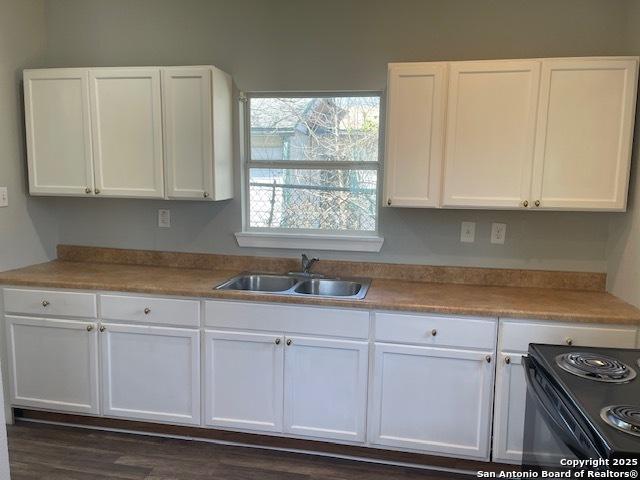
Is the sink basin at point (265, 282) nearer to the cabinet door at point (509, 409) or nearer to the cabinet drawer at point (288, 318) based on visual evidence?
the cabinet drawer at point (288, 318)

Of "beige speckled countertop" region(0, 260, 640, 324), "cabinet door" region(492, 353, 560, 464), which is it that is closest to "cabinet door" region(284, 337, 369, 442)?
"beige speckled countertop" region(0, 260, 640, 324)

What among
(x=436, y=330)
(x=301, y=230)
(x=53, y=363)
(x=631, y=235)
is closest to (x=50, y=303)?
(x=53, y=363)

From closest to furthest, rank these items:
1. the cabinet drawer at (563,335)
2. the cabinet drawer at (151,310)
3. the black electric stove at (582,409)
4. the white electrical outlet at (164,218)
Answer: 1. the black electric stove at (582,409)
2. the cabinet drawer at (563,335)
3. the cabinet drawer at (151,310)
4. the white electrical outlet at (164,218)

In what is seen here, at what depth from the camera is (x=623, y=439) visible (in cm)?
107

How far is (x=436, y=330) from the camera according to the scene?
2189mm

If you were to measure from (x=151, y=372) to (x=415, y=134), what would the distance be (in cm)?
190

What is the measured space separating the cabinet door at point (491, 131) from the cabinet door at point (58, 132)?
2.08 meters

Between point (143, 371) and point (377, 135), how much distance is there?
1.89 metres

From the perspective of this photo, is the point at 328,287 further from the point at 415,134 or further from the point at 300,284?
the point at 415,134

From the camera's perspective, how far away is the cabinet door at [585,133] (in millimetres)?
2195

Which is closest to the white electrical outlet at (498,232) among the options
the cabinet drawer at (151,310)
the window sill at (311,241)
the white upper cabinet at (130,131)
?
the window sill at (311,241)

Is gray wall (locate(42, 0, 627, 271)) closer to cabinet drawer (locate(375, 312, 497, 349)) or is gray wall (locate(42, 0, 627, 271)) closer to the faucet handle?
the faucet handle

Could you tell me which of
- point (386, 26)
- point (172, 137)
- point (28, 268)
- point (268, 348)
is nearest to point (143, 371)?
point (268, 348)

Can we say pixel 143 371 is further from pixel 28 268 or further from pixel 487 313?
pixel 487 313
